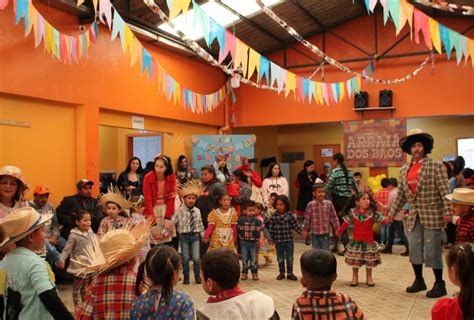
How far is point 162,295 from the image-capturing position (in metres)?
2.21

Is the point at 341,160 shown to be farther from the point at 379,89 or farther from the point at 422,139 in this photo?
the point at 379,89

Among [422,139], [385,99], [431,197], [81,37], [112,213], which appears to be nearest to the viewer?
[431,197]

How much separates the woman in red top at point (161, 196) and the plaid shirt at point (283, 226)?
121 centimetres

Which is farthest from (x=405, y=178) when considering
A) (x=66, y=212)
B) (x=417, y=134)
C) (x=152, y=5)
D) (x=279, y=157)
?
(x=279, y=157)

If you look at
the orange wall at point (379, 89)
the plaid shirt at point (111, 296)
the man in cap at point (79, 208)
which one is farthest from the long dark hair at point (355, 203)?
the orange wall at point (379, 89)

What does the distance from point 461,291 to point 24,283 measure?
6.74 feet

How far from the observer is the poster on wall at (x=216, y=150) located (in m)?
9.52

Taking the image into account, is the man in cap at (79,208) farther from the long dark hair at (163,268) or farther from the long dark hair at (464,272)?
the long dark hair at (464,272)

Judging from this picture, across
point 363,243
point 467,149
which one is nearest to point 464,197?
point 363,243

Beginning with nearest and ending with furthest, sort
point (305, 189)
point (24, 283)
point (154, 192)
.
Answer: point (24, 283) → point (154, 192) → point (305, 189)

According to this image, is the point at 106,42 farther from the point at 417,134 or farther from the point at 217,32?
the point at 417,134

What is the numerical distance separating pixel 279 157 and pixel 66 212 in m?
9.27

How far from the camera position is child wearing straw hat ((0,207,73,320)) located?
90.7 inches

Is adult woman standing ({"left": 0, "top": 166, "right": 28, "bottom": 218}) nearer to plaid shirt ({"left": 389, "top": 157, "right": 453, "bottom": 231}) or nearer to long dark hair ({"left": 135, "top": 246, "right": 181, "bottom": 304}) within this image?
long dark hair ({"left": 135, "top": 246, "right": 181, "bottom": 304})
